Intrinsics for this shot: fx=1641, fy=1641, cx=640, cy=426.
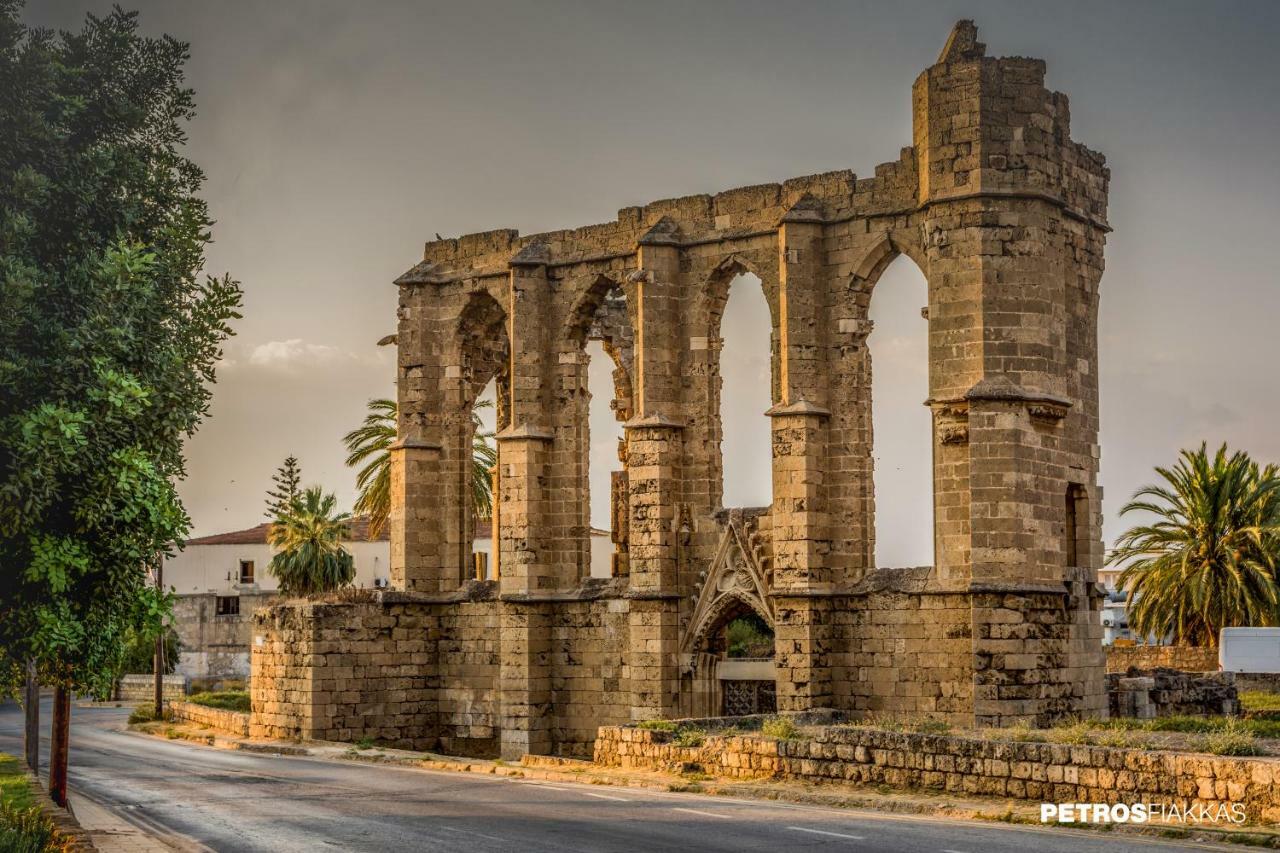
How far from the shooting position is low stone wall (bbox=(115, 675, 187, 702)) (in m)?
60.5

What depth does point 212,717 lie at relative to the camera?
3953 centimetres

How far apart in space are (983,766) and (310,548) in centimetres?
3567

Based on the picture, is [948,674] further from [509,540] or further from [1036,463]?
[509,540]

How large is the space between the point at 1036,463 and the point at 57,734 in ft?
50.4

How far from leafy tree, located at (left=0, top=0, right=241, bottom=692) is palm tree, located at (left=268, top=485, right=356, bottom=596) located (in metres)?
35.8

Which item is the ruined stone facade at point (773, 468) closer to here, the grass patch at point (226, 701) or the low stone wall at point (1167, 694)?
the low stone wall at point (1167, 694)

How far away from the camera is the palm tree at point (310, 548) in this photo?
2000 inches

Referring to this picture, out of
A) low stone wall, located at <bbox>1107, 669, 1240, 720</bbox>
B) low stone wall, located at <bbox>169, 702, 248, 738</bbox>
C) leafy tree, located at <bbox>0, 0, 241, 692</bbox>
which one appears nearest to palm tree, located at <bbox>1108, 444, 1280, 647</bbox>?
low stone wall, located at <bbox>1107, 669, 1240, 720</bbox>

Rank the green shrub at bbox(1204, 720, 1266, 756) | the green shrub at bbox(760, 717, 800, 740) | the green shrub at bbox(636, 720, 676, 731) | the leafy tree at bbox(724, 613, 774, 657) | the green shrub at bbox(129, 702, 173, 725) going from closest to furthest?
1. the green shrub at bbox(1204, 720, 1266, 756)
2. the green shrub at bbox(760, 717, 800, 740)
3. the green shrub at bbox(636, 720, 676, 731)
4. the green shrub at bbox(129, 702, 173, 725)
5. the leafy tree at bbox(724, 613, 774, 657)

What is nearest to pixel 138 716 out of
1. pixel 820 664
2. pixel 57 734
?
pixel 820 664

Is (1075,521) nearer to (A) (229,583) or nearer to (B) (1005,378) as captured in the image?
(B) (1005,378)

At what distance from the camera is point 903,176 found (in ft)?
93.0

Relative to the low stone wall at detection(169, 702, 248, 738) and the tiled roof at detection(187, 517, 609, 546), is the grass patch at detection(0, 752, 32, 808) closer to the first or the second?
the low stone wall at detection(169, 702, 248, 738)

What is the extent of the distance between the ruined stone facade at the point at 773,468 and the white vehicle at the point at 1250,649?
1487cm
